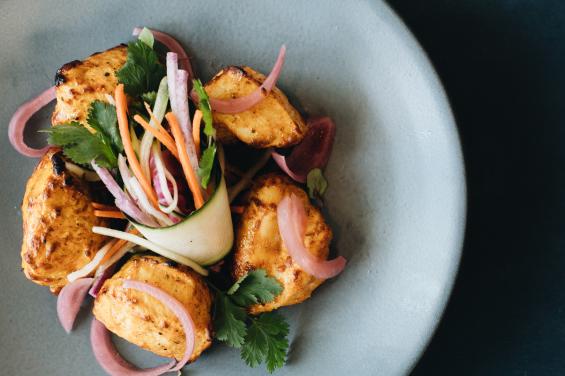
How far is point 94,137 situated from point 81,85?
8.8 inches

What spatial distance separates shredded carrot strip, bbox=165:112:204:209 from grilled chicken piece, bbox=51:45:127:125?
0.31m

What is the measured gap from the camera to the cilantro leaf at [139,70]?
2.30 m

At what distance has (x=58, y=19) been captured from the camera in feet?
8.36

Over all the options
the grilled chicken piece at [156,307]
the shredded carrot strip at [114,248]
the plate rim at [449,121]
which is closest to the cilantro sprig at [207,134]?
the grilled chicken piece at [156,307]

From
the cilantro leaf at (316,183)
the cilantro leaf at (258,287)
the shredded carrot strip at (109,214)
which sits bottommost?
the cilantro leaf at (258,287)

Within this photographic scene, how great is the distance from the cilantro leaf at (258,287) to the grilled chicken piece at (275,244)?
22mm

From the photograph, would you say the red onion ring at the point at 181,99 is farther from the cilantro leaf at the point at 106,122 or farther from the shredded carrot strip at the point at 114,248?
the shredded carrot strip at the point at 114,248

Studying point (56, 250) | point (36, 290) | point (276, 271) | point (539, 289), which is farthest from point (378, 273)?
point (36, 290)

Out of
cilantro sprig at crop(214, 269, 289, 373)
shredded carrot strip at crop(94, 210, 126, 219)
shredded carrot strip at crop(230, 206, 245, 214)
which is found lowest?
cilantro sprig at crop(214, 269, 289, 373)

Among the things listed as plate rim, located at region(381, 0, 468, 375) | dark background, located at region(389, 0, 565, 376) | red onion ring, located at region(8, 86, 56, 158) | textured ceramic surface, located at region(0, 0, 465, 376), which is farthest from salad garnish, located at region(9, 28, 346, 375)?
dark background, located at region(389, 0, 565, 376)

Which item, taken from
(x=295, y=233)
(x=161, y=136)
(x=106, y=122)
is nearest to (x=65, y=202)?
(x=106, y=122)

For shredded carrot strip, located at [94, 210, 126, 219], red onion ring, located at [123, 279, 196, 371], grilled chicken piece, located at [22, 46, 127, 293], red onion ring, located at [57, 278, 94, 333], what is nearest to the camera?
red onion ring, located at [123, 279, 196, 371]

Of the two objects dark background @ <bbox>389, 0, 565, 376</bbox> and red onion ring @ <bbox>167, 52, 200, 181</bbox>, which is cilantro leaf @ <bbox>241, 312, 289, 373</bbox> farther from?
dark background @ <bbox>389, 0, 565, 376</bbox>

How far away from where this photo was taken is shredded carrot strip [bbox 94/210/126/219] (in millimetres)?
2338
